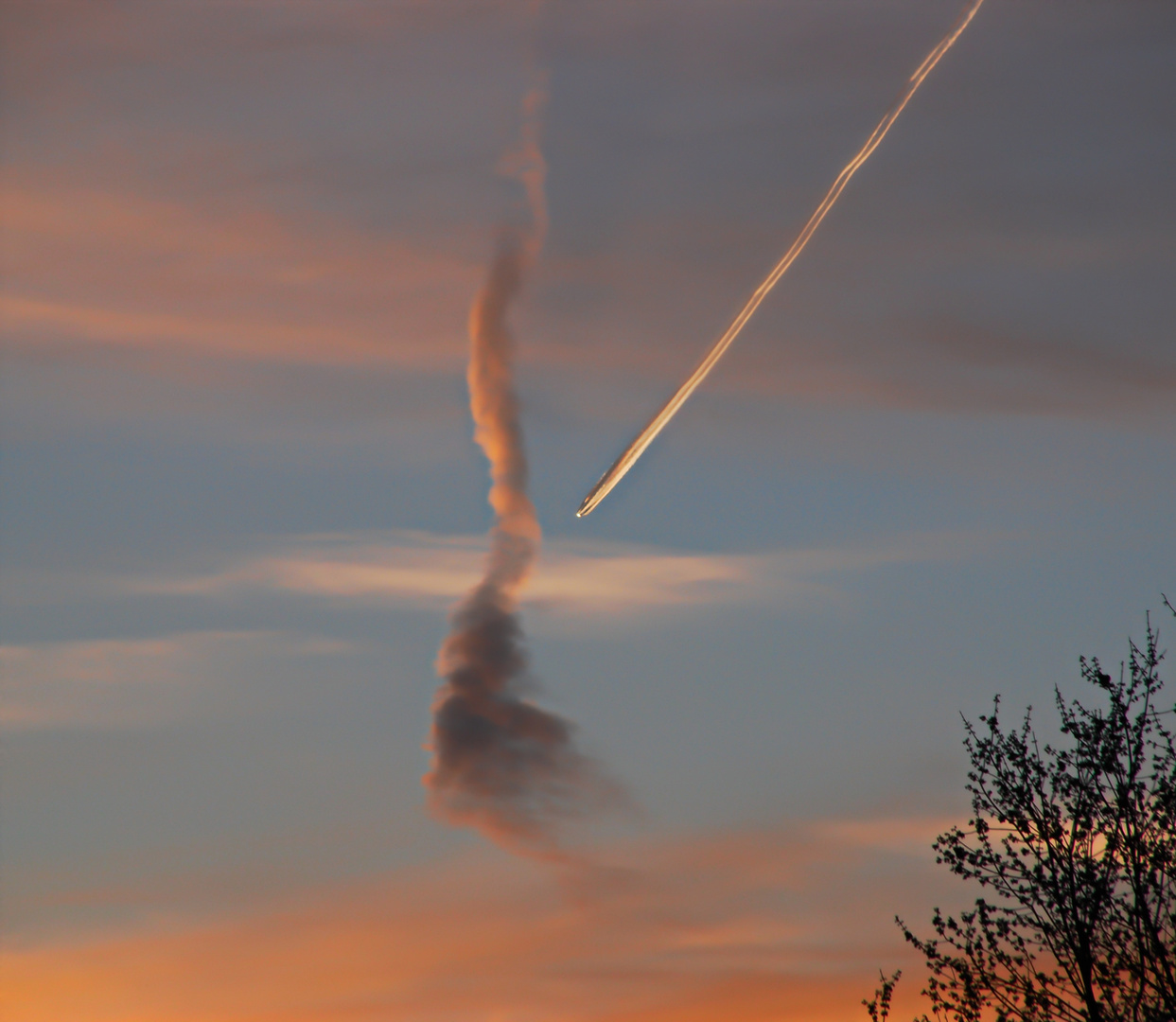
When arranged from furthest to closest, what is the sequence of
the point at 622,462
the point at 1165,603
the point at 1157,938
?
1. the point at 622,462
2. the point at 1165,603
3. the point at 1157,938

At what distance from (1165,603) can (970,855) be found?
361 inches

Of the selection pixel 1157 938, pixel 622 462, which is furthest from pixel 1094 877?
pixel 622 462

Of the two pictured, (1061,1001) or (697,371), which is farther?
(697,371)

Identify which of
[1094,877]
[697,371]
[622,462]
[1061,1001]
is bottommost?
[1061,1001]

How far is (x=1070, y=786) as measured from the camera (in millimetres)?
45188

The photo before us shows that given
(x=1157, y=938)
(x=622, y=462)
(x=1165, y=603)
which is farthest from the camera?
(x=622, y=462)

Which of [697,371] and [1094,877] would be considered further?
[697,371]

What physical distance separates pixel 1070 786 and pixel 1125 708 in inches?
106

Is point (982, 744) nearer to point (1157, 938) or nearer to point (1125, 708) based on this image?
point (1125, 708)

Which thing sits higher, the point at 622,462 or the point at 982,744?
the point at 622,462

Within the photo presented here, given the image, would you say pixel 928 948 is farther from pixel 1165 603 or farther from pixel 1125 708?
pixel 1165 603

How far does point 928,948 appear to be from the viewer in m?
47.5

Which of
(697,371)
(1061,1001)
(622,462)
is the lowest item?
(1061,1001)

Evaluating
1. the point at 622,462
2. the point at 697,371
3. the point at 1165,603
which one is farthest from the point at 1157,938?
the point at 697,371
